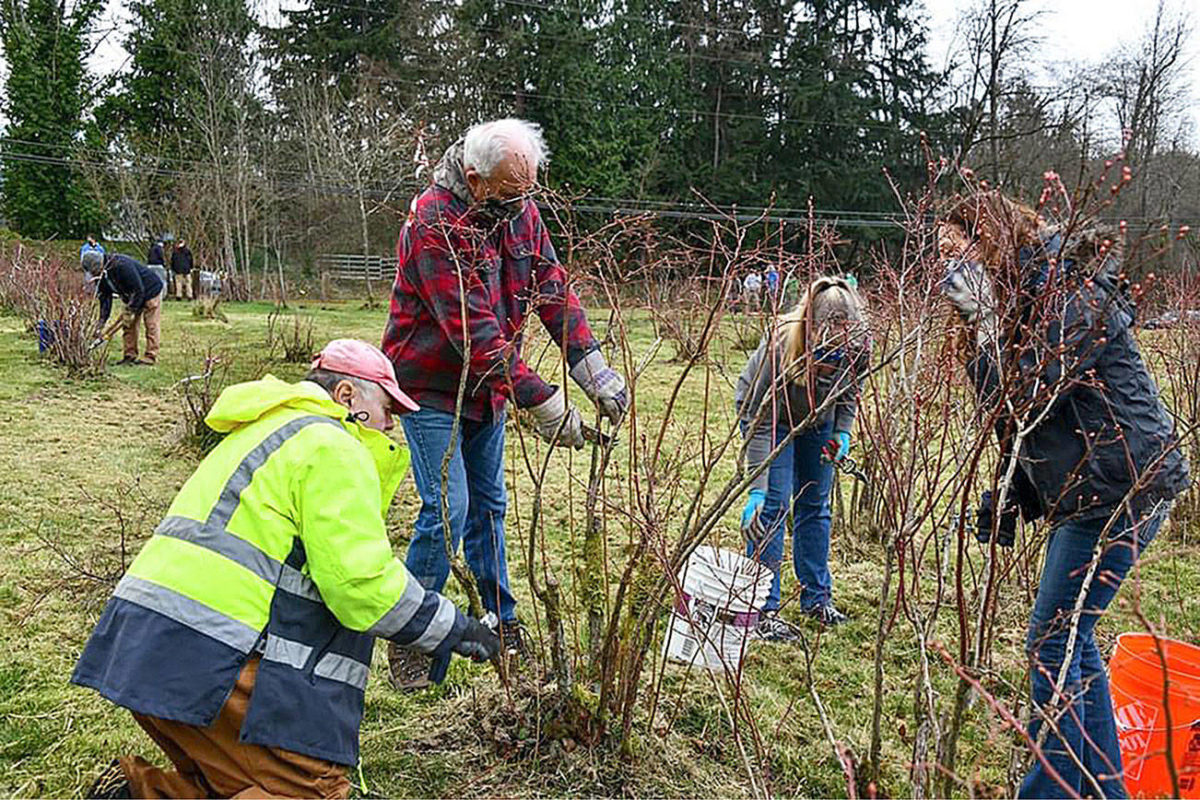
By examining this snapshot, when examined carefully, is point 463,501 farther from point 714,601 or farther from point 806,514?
point 806,514

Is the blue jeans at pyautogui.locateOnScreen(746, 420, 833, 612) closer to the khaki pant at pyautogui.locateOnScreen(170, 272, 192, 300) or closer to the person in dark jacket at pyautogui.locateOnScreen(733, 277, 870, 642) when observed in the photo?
the person in dark jacket at pyautogui.locateOnScreen(733, 277, 870, 642)

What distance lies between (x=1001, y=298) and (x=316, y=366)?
1416mm

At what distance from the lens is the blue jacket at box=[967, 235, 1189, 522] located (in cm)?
183

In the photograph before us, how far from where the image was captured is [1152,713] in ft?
7.27

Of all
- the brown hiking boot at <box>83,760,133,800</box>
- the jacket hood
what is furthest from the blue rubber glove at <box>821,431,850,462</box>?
the brown hiking boot at <box>83,760,133,800</box>

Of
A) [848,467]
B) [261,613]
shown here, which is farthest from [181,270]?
[261,613]

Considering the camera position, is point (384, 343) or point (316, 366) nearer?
point (316, 366)

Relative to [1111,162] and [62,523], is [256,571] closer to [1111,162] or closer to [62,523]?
[1111,162]

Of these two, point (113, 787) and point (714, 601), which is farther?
point (714, 601)

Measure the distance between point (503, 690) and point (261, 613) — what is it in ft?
2.92

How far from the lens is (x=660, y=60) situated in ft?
86.3

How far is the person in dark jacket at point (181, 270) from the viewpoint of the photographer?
1900 cm

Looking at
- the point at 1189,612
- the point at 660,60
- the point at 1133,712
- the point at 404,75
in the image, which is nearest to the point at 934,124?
the point at 660,60

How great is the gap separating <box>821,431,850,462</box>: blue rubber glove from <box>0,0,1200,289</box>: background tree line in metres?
19.2
